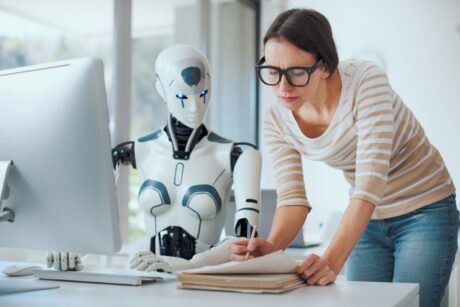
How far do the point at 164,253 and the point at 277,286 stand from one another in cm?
69

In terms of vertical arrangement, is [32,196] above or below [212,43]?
below

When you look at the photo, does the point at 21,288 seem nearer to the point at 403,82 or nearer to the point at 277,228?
the point at 277,228

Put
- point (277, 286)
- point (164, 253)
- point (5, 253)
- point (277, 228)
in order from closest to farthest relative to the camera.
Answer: point (277, 286)
point (277, 228)
point (164, 253)
point (5, 253)

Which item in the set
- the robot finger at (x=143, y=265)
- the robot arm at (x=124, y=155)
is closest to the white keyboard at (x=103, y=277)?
the robot finger at (x=143, y=265)

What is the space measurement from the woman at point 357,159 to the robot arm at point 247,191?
0.22 m

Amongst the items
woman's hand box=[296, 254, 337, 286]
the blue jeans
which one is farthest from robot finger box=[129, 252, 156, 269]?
the blue jeans

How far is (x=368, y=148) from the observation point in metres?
1.37

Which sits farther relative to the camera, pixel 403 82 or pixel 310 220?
pixel 310 220

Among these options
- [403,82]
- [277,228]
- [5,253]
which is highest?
[403,82]

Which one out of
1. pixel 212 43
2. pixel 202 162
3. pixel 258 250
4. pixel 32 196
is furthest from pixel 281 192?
pixel 212 43

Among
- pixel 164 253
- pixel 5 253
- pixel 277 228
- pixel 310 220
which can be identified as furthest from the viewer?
pixel 310 220

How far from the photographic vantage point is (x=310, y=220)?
177 inches

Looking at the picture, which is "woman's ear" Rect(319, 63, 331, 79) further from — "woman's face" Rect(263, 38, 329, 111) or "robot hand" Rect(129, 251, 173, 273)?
"robot hand" Rect(129, 251, 173, 273)

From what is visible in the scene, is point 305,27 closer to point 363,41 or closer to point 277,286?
point 277,286
